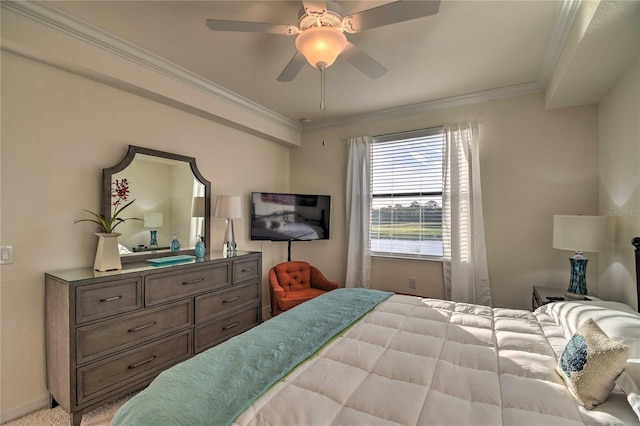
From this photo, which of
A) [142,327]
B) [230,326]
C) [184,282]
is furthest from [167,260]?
[230,326]

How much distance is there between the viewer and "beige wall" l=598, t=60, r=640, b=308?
2.05 m

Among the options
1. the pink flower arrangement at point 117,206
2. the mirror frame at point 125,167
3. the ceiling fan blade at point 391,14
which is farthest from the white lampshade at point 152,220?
the ceiling fan blade at point 391,14

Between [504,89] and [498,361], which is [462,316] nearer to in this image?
[498,361]

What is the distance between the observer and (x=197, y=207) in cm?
317

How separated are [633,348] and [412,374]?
2.89 feet

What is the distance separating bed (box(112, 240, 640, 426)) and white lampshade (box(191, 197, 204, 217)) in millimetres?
1860

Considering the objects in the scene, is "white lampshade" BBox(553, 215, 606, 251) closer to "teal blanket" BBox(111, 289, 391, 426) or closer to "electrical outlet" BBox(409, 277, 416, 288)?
"electrical outlet" BBox(409, 277, 416, 288)

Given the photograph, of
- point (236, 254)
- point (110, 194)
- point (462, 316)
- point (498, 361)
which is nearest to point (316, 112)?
point (236, 254)

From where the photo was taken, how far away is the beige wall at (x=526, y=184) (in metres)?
2.88

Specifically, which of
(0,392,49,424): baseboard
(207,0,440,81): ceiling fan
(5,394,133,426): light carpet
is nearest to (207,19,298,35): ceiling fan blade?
(207,0,440,81): ceiling fan

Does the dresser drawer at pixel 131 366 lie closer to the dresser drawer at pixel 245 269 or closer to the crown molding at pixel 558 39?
the dresser drawer at pixel 245 269

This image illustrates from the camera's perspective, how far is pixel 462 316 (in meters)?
1.94

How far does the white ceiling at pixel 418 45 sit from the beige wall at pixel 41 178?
0.56 m

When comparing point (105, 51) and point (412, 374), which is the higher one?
point (105, 51)
